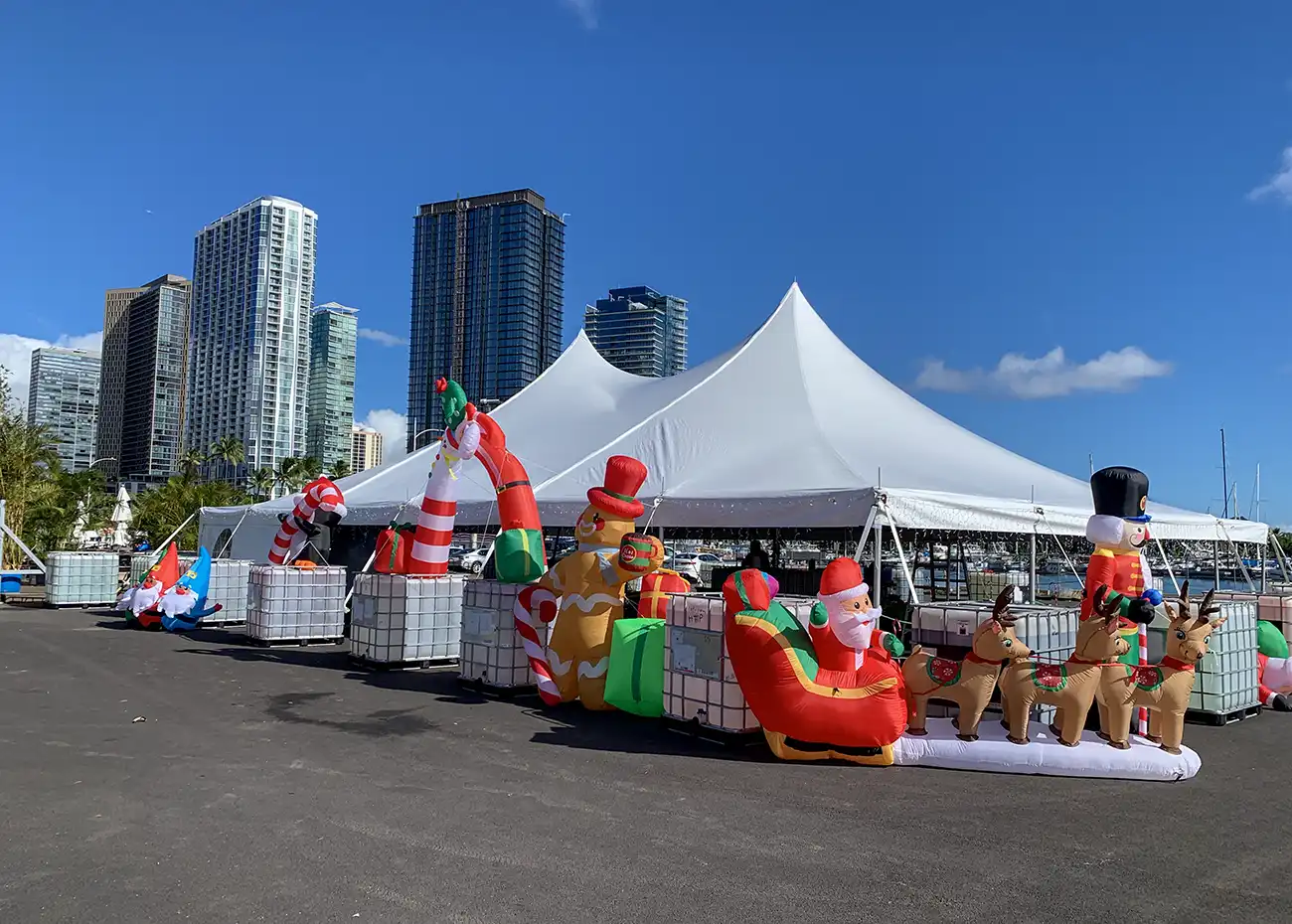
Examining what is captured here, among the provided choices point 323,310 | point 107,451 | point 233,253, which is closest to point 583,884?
point 233,253

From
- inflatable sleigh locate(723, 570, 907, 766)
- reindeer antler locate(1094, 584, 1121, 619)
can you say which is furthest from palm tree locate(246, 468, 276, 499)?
reindeer antler locate(1094, 584, 1121, 619)

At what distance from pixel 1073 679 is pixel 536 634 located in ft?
16.4

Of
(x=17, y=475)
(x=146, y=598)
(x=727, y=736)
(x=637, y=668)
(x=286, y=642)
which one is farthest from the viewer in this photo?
(x=17, y=475)

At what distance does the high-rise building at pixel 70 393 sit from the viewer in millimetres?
97500

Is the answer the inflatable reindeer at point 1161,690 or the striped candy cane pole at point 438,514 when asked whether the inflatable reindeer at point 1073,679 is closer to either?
the inflatable reindeer at point 1161,690

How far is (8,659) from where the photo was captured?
1147 centimetres

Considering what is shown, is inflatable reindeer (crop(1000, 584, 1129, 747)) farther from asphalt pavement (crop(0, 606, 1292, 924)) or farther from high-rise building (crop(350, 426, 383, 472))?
high-rise building (crop(350, 426, 383, 472))

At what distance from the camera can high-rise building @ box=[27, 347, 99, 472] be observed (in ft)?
320

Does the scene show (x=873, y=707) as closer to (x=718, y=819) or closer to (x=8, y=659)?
(x=718, y=819)

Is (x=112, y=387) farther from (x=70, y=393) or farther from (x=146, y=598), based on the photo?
(x=146, y=598)

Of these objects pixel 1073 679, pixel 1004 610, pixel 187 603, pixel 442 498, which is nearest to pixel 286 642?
pixel 187 603

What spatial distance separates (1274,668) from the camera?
973 cm

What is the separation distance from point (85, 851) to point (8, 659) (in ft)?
28.5

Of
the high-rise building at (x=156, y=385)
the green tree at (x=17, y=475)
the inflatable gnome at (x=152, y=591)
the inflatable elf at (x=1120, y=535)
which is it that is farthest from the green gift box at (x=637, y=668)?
the high-rise building at (x=156, y=385)
